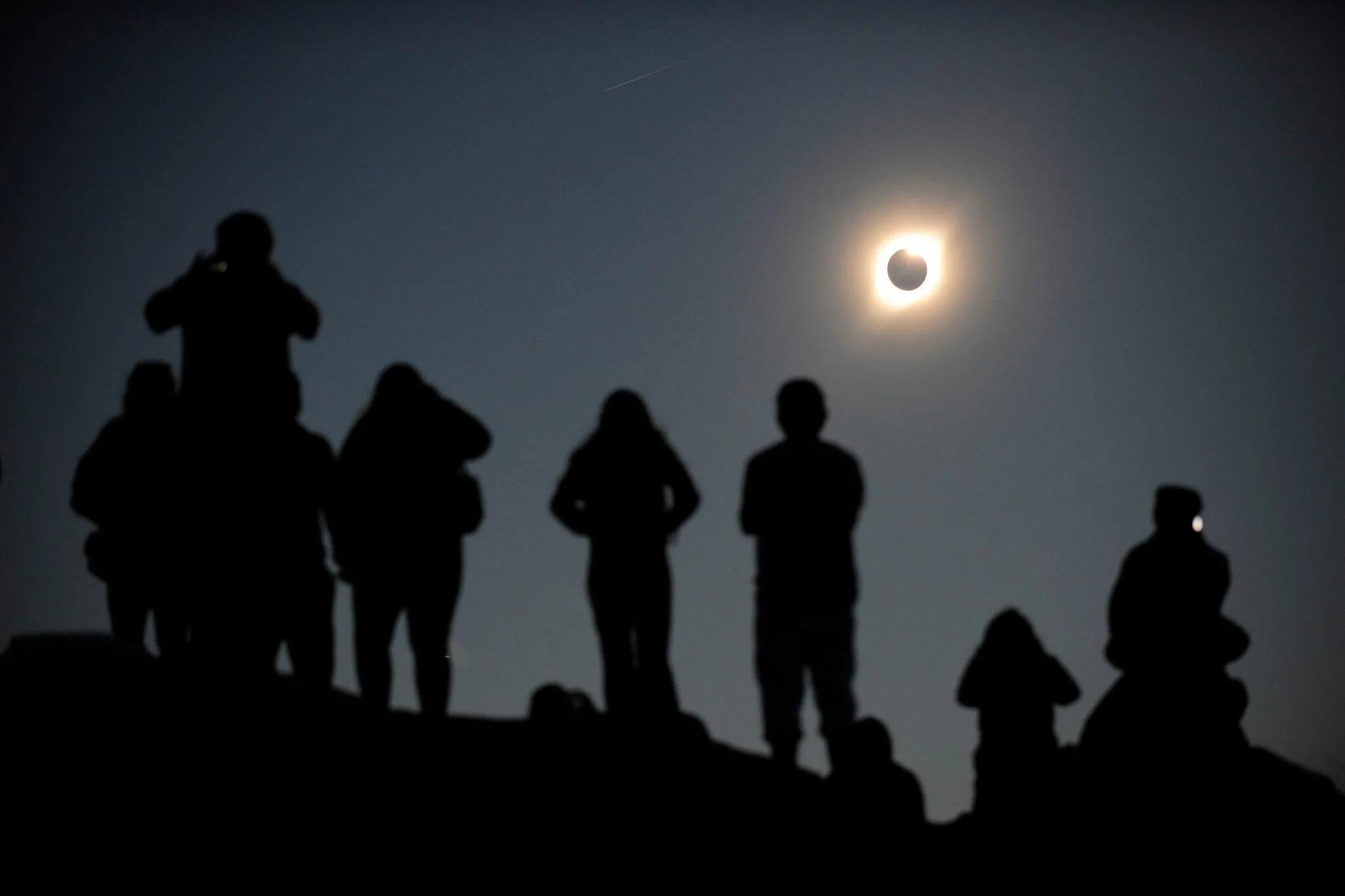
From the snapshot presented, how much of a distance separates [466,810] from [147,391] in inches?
136

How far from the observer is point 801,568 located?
9.02 metres

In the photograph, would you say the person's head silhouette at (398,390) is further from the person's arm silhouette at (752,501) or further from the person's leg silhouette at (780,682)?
the person's leg silhouette at (780,682)

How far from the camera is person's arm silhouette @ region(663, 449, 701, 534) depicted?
356 inches

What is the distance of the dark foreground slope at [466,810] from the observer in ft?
22.5

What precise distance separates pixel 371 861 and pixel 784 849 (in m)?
2.13

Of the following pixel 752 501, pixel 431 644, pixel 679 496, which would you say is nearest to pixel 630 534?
pixel 679 496

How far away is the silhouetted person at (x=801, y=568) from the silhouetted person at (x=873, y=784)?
148 millimetres

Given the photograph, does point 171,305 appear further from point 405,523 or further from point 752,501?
point 752,501

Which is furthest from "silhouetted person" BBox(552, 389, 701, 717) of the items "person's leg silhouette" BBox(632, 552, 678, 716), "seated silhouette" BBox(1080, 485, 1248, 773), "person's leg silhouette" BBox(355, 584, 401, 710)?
"seated silhouette" BBox(1080, 485, 1248, 773)

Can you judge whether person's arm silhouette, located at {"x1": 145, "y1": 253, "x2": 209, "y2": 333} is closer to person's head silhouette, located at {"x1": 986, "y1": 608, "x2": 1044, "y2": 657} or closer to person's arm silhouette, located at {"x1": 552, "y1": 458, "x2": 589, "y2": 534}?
person's arm silhouette, located at {"x1": 552, "y1": 458, "x2": 589, "y2": 534}

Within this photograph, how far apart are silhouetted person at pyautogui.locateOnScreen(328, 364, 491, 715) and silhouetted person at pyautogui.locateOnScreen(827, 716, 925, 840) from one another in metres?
2.29

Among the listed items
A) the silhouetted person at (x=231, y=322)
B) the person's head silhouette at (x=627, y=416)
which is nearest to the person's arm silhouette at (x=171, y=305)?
the silhouetted person at (x=231, y=322)

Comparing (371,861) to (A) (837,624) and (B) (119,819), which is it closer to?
(B) (119,819)

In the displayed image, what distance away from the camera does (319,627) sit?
913 centimetres
